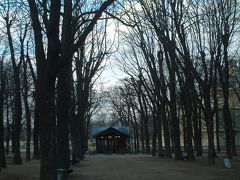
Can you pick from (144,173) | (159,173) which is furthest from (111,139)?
(159,173)

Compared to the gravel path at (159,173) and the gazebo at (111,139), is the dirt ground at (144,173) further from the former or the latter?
the gazebo at (111,139)

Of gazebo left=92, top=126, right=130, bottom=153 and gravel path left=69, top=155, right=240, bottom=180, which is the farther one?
gazebo left=92, top=126, right=130, bottom=153

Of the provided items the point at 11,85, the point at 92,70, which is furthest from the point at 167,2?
the point at 11,85

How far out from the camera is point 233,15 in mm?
22156

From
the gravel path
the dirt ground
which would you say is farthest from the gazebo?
the dirt ground

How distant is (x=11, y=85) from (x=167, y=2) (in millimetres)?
23516

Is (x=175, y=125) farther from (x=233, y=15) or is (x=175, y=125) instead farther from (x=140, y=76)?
(x=233, y=15)

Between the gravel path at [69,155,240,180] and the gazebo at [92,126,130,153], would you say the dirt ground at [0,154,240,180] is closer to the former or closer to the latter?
the gravel path at [69,155,240,180]

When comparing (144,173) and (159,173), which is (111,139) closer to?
(144,173)

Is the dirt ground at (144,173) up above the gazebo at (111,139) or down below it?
below

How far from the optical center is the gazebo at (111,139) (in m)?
53.8

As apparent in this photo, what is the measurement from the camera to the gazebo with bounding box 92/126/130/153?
53.8m

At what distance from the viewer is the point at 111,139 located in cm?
5462

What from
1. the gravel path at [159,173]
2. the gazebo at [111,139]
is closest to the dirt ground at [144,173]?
the gravel path at [159,173]
